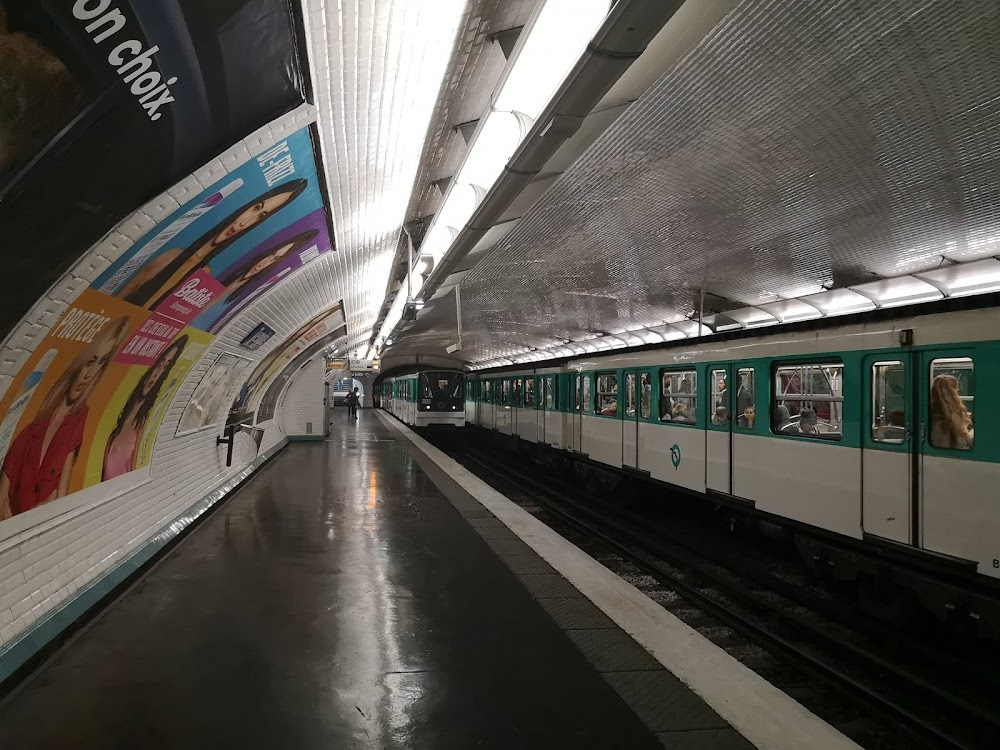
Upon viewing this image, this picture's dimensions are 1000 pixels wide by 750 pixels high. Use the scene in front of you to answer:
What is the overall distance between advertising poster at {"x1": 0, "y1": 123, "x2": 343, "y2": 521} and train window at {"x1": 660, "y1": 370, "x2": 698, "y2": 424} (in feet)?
16.5

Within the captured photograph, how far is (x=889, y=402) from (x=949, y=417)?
0.54m

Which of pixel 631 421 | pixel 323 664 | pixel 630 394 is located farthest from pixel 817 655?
pixel 630 394

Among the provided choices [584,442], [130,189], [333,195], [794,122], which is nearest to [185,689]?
[130,189]

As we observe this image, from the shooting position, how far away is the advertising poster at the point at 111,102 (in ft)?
A: 6.06

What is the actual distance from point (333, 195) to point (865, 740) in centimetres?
510

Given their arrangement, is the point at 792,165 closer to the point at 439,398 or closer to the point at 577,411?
the point at 577,411

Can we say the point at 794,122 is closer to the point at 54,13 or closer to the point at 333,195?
the point at 333,195

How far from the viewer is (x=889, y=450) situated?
539 cm

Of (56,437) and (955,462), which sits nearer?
(56,437)

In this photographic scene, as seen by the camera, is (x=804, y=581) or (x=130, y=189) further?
(x=804, y=581)

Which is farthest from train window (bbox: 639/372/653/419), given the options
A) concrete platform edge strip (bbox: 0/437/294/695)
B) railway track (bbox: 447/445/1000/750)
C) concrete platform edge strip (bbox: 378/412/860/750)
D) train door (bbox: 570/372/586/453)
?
concrete platform edge strip (bbox: 0/437/294/695)

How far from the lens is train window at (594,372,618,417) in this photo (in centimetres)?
1084

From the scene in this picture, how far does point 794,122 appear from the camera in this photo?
18.4ft

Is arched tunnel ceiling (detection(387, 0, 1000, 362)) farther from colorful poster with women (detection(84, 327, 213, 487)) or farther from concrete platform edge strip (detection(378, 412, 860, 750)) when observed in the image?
colorful poster with women (detection(84, 327, 213, 487))
